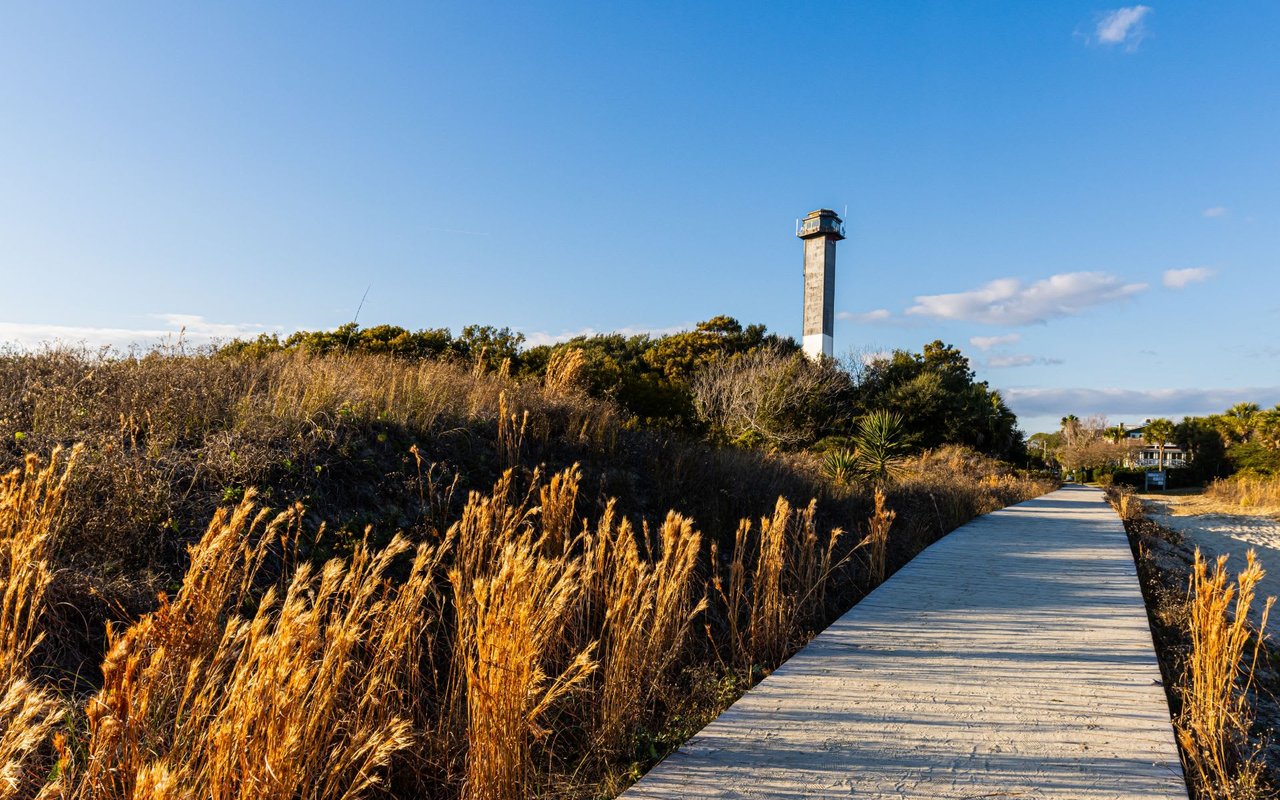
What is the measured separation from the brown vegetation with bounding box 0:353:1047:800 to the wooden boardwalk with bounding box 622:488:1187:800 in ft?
1.05

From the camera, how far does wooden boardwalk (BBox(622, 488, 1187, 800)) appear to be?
2.74 meters

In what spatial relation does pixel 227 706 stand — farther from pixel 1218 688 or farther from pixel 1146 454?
pixel 1146 454

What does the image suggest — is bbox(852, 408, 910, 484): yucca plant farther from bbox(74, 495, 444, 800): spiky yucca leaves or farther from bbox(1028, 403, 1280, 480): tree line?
bbox(1028, 403, 1280, 480): tree line

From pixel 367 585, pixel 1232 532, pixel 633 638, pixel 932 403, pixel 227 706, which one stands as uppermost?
pixel 932 403

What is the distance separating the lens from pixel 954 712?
135 inches

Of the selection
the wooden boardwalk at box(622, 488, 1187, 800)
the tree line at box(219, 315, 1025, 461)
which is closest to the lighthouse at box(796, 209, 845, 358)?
the tree line at box(219, 315, 1025, 461)

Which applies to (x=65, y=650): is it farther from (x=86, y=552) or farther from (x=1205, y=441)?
(x=1205, y=441)

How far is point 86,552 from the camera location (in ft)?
13.0

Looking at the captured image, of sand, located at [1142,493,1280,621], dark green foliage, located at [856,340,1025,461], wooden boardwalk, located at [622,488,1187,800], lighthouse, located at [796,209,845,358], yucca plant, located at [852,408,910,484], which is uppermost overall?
lighthouse, located at [796,209,845,358]

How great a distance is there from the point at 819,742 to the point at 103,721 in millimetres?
2517

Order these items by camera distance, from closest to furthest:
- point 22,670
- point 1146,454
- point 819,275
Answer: point 22,670 < point 819,275 < point 1146,454

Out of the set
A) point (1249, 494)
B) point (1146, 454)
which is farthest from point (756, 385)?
point (1146, 454)

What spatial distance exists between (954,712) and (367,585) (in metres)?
2.67

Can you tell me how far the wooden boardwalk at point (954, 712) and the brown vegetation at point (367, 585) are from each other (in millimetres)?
321
